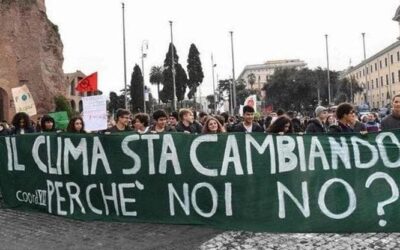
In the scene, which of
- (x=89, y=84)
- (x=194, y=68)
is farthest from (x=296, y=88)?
(x=89, y=84)

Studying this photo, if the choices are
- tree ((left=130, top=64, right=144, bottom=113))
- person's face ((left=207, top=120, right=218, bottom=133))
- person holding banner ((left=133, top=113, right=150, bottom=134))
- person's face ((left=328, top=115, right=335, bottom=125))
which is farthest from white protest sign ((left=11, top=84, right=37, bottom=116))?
tree ((left=130, top=64, right=144, bottom=113))

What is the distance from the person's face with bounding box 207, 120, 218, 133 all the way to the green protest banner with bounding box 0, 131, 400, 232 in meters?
1.53

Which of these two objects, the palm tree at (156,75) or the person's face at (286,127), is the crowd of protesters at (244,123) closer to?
the person's face at (286,127)

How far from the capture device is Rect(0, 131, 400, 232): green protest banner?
536 cm

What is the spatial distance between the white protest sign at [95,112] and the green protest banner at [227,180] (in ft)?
8.15

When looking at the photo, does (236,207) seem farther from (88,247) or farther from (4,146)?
(4,146)

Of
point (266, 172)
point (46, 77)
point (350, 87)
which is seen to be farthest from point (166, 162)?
point (350, 87)

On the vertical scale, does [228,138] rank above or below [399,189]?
above

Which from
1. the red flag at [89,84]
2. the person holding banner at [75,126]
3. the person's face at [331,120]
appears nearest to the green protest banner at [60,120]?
the red flag at [89,84]

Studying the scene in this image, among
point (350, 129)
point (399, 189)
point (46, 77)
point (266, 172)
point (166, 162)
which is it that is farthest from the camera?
point (46, 77)

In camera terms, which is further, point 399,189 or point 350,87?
point 350,87

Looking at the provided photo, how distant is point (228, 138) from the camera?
5.82 m

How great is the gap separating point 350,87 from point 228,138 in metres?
88.3

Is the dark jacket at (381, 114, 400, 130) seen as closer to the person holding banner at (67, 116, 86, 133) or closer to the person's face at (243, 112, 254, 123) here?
the person's face at (243, 112, 254, 123)
